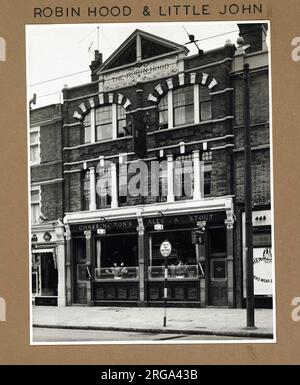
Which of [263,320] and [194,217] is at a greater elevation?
[194,217]

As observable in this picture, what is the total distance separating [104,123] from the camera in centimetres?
1772

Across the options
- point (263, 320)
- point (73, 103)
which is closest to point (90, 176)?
point (73, 103)

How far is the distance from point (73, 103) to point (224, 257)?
255 inches

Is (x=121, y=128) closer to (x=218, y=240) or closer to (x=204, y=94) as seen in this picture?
(x=204, y=94)

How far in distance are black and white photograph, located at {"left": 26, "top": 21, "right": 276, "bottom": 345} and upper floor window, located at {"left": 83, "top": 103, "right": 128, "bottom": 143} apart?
0.12 feet

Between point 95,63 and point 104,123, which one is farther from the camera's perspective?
point 104,123

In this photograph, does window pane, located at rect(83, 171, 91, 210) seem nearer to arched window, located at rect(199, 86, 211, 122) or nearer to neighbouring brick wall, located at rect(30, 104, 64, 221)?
neighbouring brick wall, located at rect(30, 104, 64, 221)

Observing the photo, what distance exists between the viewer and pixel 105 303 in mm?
17562

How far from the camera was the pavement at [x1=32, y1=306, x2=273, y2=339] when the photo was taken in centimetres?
1043

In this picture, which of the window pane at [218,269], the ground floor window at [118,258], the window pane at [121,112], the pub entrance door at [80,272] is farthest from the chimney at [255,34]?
the pub entrance door at [80,272]

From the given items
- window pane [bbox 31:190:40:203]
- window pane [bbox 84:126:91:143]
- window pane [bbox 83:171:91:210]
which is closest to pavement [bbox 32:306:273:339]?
window pane [bbox 31:190:40:203]

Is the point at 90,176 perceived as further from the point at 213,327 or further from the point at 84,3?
the point at 84,3

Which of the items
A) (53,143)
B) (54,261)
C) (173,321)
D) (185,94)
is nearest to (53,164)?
(53,143)

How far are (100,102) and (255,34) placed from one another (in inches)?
285
